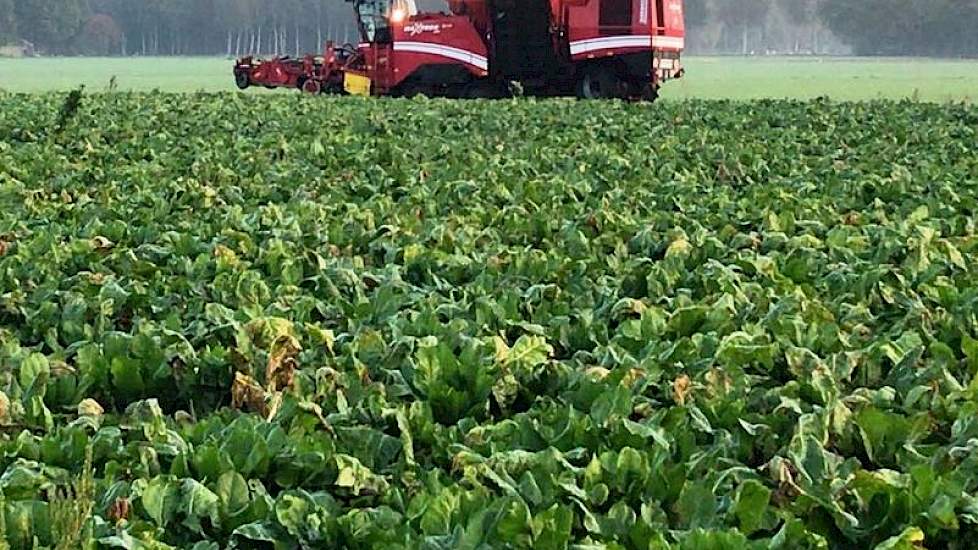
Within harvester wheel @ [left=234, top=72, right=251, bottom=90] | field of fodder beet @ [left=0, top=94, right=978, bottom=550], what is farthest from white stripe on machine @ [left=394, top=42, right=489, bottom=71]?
field of fodder beet @ [left=0, top=94, right=978, bottom=550]

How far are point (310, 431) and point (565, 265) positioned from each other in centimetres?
236

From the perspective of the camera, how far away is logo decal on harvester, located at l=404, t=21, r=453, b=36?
23688 mm

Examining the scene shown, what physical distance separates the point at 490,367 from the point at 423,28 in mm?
20734

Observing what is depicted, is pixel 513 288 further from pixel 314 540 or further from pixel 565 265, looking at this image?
pixel 314 540

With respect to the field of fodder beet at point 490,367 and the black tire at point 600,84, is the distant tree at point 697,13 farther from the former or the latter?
the field of fodder beet at point 490,367

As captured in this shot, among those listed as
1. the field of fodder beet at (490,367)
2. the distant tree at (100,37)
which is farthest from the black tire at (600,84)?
the distant tree at (100,37)

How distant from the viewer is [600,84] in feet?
78.9

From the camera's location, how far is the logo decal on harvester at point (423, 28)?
23688mm

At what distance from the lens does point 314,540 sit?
2562mm

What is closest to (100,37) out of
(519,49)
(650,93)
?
(519,49)

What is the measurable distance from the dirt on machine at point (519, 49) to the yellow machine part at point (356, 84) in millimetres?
20

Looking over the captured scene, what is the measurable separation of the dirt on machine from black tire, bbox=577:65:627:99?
19 mm

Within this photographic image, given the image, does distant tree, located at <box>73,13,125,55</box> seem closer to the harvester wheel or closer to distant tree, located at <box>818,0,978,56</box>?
distant tree, located at <box>818,0,978,56</box>

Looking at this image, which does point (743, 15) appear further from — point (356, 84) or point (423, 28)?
point (423, 28)
